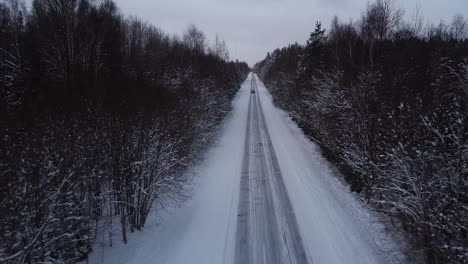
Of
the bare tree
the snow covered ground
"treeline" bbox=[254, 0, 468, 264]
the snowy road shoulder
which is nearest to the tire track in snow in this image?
the snow covered ground

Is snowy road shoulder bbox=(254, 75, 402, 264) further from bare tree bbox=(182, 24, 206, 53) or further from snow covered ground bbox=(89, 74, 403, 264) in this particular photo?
bare tree bbox=(182, 24, 206, 53)

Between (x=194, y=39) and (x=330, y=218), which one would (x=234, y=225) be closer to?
(x=330, y=218)

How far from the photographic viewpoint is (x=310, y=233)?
9172mm

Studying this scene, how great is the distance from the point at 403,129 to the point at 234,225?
616 centimetres

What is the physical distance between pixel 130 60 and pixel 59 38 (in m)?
9.33

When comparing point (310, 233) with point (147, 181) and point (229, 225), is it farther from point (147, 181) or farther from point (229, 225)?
→ point (147, 181)

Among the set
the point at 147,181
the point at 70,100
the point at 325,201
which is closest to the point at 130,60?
the point at 70,100

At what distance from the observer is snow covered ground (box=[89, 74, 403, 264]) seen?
316 inches

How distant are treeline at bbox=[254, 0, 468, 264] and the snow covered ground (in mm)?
971

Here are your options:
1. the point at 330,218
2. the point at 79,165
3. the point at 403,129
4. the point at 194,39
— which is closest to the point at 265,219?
the point at 330,218

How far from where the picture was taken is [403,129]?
8.43 m

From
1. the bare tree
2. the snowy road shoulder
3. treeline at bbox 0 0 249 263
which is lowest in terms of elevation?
the snowy road shoulder

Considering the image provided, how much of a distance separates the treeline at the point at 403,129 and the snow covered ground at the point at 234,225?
971 millimetres

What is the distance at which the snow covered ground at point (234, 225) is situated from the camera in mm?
8023
